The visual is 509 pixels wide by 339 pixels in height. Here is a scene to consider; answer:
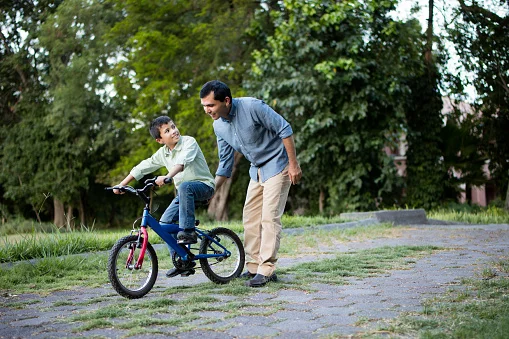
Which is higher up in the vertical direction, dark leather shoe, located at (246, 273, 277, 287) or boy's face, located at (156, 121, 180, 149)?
boy's face, located at (156, 121, 180, 149)

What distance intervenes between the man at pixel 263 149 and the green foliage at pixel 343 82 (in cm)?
1229

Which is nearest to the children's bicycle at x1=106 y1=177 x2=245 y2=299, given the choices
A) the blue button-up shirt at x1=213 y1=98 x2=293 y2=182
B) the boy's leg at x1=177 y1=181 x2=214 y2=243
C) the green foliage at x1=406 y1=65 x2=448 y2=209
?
the boy's leg at x1=177 y1=181 x2=214 y2=243

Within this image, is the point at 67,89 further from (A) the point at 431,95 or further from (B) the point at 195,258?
(B) the point at 195,258

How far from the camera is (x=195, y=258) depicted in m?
5.66

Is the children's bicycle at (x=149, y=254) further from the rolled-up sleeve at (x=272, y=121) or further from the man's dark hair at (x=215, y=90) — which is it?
the rolled-up sleeve at (x=272, y=121)

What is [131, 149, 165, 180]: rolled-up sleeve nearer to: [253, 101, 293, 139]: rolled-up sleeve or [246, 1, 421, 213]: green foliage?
[253, 101, 293, 139]: rolled-up sleeve

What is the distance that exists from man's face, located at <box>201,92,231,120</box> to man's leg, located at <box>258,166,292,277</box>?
0.74 m

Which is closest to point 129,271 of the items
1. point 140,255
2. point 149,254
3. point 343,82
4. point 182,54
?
point 140,255

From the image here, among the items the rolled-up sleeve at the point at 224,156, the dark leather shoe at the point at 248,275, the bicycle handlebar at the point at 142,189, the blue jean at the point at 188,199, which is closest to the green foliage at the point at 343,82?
the rolled-up sleeve at the point at 224,156

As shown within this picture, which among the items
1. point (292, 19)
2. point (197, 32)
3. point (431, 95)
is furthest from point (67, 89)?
point (431, 95)

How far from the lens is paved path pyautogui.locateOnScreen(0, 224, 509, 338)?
150 inches

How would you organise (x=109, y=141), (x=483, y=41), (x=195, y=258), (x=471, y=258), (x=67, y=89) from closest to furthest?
(x=195, y=258) < (x=471, y=258) < (x=483, y=41) < (x=67, y=89) < (x=109, y=141)

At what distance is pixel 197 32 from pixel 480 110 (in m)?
9.84

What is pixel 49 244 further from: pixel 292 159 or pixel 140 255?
pixel 292 159
